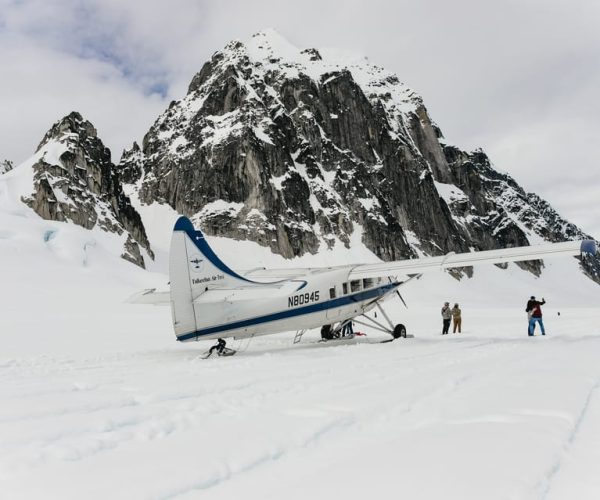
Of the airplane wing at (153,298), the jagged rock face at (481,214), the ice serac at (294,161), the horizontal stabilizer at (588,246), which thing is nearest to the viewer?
the horizontal stabilizer at (588,246)

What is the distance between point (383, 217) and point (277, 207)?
24404mm

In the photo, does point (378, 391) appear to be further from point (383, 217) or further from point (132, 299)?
point (383, 217)

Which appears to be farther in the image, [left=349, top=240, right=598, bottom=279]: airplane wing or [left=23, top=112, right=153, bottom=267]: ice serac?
[left=23, top=112, right=153, bottom=267]: ice serac

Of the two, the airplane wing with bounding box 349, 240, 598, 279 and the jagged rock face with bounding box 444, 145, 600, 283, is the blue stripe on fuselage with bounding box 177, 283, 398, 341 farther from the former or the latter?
the jagged rock face with bounding box 444, 145, 600, 283

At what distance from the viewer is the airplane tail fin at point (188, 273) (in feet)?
37.4

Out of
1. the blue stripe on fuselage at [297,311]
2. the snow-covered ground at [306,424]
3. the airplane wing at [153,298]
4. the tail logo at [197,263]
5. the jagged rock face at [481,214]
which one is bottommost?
the snow-covered ground at [306,424]

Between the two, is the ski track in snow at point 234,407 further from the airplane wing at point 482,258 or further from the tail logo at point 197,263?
the airplane wing at point 482,258

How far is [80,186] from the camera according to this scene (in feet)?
205

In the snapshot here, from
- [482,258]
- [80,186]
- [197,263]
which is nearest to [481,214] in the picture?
[80,186]

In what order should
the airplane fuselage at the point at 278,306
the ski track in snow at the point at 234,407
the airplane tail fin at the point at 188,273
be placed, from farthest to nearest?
the airplane fuselage at the point at 278,306, the airplane tail fin at the point at 188,273, the ski track in snow at the point at 234,407

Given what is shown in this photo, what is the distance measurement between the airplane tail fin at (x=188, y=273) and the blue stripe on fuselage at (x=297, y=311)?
287mm

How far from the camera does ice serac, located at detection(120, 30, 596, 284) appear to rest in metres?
91.0

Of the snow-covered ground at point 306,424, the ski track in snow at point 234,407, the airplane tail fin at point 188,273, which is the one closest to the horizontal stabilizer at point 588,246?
the snow-covered ground at point 306,424

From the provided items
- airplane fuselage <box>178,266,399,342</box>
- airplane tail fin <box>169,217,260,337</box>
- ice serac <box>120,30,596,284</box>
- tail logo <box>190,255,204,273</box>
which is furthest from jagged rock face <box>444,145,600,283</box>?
tail logo <box>190,255,204,273</box>
